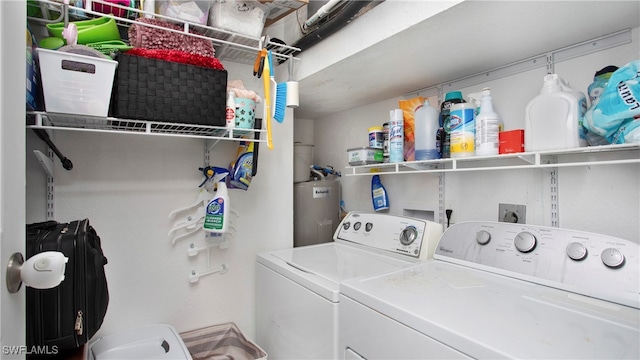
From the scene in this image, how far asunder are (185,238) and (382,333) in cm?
119

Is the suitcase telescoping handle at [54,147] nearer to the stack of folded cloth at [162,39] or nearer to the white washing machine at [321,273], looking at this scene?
the stack of folded cloth at [162,39]

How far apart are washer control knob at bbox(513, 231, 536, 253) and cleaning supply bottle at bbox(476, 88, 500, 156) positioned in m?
0.34

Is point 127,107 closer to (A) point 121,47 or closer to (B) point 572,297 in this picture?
(A) point 121,47

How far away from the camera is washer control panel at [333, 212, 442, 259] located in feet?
4.98

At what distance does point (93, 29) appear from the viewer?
1.24 m

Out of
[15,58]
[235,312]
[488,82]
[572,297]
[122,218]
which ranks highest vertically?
[488,82]

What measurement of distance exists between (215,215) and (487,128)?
133 centimetres

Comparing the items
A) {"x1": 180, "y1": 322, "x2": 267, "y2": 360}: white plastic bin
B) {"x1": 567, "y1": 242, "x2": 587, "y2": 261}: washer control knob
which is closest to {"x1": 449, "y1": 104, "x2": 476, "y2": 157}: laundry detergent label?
{"x1": 567, "y1": 242, "x2": 587, "y2": 261}: washer control knob

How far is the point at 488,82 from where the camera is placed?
1583 millimetres

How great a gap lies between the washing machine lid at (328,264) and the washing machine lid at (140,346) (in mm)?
543

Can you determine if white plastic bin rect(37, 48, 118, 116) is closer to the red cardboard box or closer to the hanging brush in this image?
the hanging brush

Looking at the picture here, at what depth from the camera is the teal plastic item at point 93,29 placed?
3.98 ft

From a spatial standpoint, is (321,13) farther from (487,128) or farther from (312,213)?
(312,213)

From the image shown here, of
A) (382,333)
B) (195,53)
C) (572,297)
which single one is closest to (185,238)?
(195,53)
